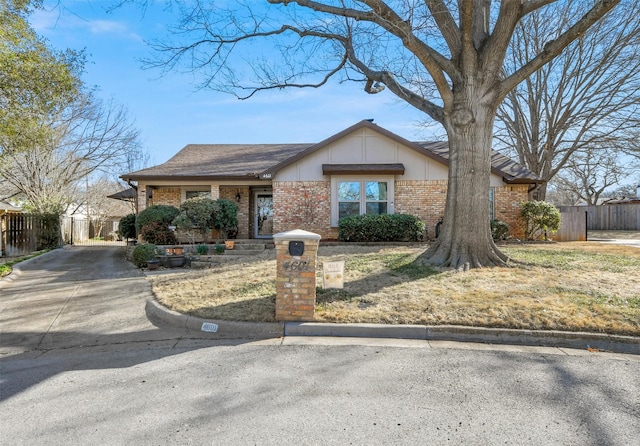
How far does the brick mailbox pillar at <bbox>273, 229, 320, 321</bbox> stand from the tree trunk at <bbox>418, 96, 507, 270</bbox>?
389 centimetres

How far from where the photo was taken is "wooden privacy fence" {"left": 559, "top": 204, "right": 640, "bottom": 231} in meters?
26.5

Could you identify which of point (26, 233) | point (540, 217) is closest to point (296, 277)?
point (540, 217)

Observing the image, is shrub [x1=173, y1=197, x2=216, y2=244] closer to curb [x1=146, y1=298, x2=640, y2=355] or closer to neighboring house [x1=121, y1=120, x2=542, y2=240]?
neighboring house [x1=121, y1=120, x2=542, y2=240]

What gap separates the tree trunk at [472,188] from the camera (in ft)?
25.6

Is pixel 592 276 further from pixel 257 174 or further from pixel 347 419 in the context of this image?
pixel 257 174

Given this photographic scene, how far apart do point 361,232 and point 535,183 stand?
7.26 meters

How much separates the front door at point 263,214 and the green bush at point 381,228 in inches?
170

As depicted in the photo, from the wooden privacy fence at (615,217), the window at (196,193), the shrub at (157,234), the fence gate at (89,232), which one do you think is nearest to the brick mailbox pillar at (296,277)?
the shrub at (157,234)

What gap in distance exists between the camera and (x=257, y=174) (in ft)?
45.0

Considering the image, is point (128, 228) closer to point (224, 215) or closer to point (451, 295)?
point (224, 215)

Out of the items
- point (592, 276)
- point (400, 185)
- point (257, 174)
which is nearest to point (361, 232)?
point (400, 185)

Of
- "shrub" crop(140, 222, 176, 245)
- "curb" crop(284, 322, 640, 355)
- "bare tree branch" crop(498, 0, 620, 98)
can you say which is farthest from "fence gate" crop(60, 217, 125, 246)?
"bare tree branch" crop(498, 0, 620, 98)

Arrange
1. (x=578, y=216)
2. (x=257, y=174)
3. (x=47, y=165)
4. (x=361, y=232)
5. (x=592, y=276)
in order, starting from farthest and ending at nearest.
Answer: (x=47, y=165), (x=578, y=216), (x=257, y=174), (x=361, y=232), (x=592, y=276)

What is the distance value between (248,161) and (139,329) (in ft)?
39.5
